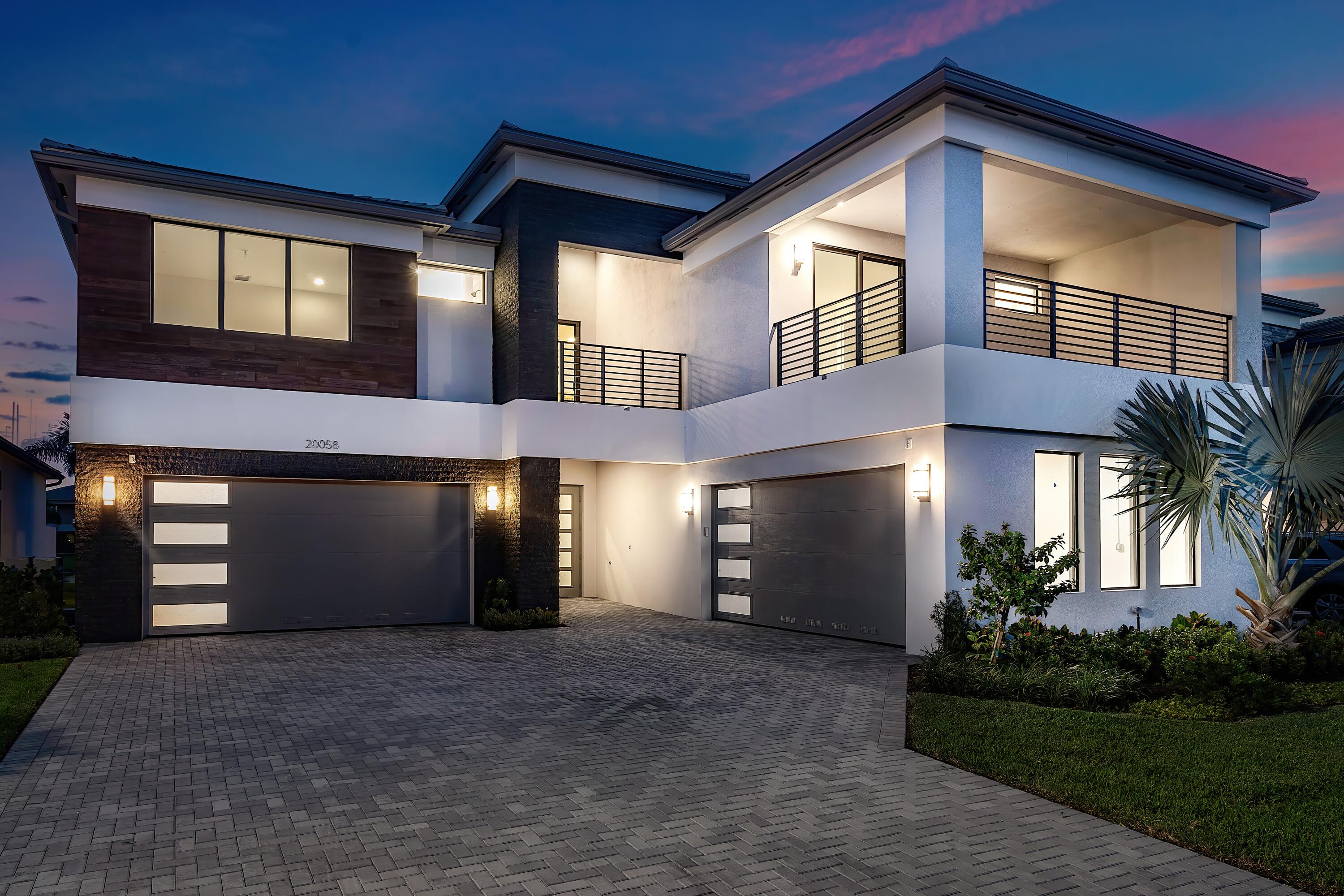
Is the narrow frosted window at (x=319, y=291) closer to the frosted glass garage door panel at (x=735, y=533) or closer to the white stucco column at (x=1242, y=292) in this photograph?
the frosted glass garage door panel at (x=735, y=533)

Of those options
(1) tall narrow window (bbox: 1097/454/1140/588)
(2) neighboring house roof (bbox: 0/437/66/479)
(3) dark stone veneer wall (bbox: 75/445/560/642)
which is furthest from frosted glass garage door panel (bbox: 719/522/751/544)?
(2) neighboring house roof (bbox: 0/437/66/479)

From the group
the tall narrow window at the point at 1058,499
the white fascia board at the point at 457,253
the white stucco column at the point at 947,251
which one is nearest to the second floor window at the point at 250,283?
the white fascia board at the point at 457,253

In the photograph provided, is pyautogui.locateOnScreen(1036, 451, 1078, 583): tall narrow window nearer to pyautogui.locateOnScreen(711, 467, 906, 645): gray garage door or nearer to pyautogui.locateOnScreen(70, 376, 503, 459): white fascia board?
pyautogui.locateOnScreen(711, 467, 906, 645): gray garage door

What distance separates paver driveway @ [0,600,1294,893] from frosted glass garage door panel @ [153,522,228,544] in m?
3.47

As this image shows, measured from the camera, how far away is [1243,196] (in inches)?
515

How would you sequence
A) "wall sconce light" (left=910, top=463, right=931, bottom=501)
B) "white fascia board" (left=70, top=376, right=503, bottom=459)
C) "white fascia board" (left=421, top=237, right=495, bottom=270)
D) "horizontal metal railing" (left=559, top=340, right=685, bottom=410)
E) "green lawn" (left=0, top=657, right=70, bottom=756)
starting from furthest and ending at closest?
"horizontal metal railing" (left=559, top=340, right=685, bottom=410)
"white fascia board" (left=421, top=237, right=495, bottom=270)
"white fascia board" (left=70, top=376, right=503, bottom=459)
"wall sconce light" (left=910, top=463, right=931, bottom=501)
"green lawn" (left=0, top=657, right=70, bottom=756)

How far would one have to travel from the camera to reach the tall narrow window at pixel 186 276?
42.2 feet

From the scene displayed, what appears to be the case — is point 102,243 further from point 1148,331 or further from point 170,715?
point 1148,331

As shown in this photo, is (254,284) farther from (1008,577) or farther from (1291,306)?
(1291,306)

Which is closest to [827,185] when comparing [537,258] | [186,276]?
[537,258]

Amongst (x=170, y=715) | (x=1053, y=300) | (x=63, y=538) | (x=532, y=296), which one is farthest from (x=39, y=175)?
(x=63, y=538)

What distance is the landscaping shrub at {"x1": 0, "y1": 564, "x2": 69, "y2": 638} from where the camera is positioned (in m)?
11.5

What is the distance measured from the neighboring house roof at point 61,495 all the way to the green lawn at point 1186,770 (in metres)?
41.7

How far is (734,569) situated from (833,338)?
4.40 m
